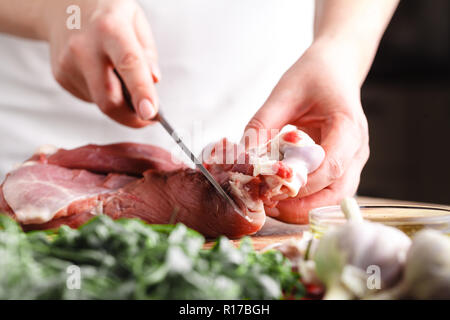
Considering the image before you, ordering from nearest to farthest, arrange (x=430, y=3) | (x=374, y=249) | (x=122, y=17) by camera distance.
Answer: (x=374, y=249), (x=122, y=17), (x=430, y=3)

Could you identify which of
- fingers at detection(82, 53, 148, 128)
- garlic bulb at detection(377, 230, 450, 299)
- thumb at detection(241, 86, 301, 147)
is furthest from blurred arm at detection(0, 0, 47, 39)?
garlic bulb at detection(377, 230, 450, 299)

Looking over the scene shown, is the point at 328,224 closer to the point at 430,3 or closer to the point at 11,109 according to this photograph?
the point at 11,109

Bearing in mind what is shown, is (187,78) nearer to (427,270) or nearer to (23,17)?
(23,17)

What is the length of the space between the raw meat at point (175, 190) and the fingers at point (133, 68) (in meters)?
0.26

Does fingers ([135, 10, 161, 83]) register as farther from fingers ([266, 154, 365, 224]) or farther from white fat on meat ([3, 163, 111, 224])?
fingers ([266, 154, 365, 224])

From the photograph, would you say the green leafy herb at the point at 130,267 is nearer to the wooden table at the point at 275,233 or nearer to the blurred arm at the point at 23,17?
the wooden table at the point at 275,233

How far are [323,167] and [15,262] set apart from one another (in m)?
0.94

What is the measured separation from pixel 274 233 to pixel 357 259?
29.6 inches

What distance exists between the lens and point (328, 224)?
124 cm

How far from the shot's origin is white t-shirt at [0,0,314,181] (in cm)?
226

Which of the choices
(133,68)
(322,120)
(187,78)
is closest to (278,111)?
(322,120)

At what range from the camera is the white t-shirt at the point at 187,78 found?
7.41ft
